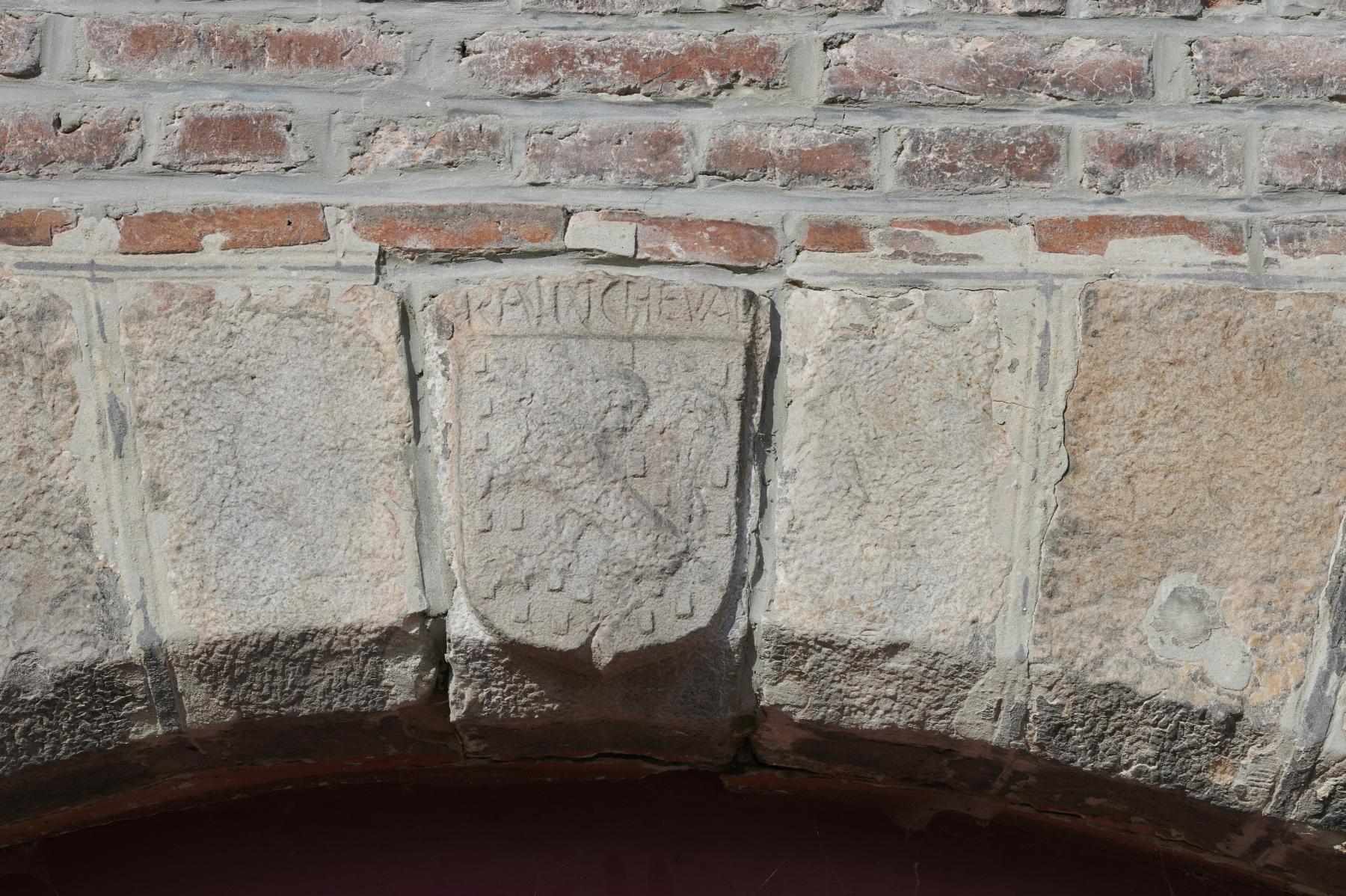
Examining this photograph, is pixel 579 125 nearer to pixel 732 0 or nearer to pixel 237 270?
pixel 732 0

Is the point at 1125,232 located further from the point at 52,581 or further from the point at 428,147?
the point at 52,581

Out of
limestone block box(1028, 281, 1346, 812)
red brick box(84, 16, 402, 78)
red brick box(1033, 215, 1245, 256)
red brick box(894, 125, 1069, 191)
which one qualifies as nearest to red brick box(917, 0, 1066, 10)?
red brick box(894, 125, 1069, 191)

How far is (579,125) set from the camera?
1396 mm

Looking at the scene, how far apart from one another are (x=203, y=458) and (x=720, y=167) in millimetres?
605

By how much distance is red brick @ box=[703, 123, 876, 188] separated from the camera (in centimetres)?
139

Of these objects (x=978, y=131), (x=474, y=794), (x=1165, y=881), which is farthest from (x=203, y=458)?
(x=1165, y=881)

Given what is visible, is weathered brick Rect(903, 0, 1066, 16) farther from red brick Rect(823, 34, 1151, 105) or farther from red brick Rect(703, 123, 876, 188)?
red brick Rect(703, 123, 876, 188)

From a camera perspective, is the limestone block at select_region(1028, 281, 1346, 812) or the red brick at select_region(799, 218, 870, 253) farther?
the red brick at select_region(799, 218, 870, 253)

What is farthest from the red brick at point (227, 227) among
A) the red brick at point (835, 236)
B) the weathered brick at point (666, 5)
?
the red brick at point (835, 236)

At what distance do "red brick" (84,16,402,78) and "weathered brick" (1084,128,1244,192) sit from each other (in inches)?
29.6

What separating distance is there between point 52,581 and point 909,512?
0.83 metres

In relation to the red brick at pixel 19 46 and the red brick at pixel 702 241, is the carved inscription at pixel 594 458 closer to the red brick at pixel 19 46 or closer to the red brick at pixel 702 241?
the red brick at pixel 702 241

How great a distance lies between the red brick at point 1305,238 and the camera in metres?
1.35

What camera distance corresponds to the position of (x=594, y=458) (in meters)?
1.26
